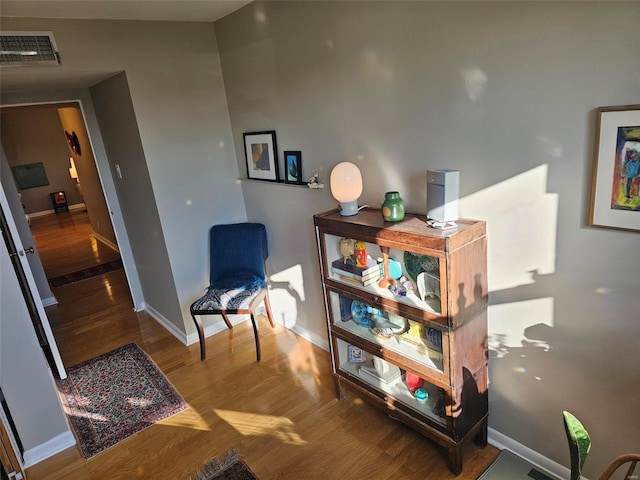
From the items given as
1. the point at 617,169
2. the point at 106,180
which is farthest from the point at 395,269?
the point at 106,180

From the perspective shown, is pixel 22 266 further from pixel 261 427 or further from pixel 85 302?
pixel 261 427

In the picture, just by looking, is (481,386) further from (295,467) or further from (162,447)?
(162,447)

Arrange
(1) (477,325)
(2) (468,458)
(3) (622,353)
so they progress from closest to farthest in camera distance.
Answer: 1. (3) (622,353)
2. (1) (477,325)
3. (2) (468,458)

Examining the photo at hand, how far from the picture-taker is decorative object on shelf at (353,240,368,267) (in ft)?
7.57

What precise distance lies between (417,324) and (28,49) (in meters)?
2.70

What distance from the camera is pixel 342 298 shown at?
2479mm

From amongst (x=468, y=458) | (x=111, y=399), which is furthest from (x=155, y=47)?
(x=468, y=458)

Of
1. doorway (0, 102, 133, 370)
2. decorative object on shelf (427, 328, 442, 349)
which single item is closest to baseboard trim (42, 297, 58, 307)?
doorway (0, 102, 133, 370)

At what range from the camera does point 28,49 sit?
2.50m

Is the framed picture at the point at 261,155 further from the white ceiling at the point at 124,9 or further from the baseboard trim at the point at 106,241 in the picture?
the baseboard trim at the point at 106,241

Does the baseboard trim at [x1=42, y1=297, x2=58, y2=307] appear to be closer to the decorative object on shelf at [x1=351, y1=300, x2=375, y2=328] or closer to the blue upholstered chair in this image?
the blue upholstered chair

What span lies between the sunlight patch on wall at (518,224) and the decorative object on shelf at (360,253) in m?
0.56

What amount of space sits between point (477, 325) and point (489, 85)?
1039 millimetres

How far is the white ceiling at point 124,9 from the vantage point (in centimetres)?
230
